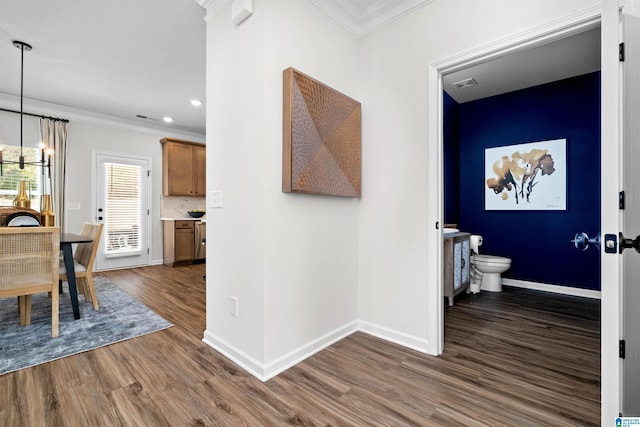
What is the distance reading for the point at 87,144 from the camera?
502 centimetres

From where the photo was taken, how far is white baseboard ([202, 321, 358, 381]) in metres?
1.88

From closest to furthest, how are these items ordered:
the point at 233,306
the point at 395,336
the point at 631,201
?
the point at 631,201, the point at 233,306, the point at 395,336

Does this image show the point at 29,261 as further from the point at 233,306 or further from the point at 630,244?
the point at 630,244

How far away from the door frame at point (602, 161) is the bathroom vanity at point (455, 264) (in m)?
1.15

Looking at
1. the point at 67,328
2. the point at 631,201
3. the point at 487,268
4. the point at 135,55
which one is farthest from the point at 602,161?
the point at 135,55

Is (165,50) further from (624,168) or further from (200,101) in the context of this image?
(624,168)

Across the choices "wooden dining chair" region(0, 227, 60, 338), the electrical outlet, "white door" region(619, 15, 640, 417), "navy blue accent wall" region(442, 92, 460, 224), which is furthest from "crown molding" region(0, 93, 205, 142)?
"white door" region(619, 15, 640, 417)

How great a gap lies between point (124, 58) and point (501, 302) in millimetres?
4971

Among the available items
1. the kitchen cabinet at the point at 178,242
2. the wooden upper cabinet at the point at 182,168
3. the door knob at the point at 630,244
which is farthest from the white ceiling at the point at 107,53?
the door knob at the point at 630,244

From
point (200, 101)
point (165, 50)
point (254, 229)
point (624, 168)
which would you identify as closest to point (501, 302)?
point (624, 168)

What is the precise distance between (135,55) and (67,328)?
9.08ft

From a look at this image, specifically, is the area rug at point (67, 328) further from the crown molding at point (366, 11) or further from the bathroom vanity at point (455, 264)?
the crown molding at point (366, 11)

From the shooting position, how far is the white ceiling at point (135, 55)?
246 cm

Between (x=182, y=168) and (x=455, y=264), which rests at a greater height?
(x=182, y=168)
